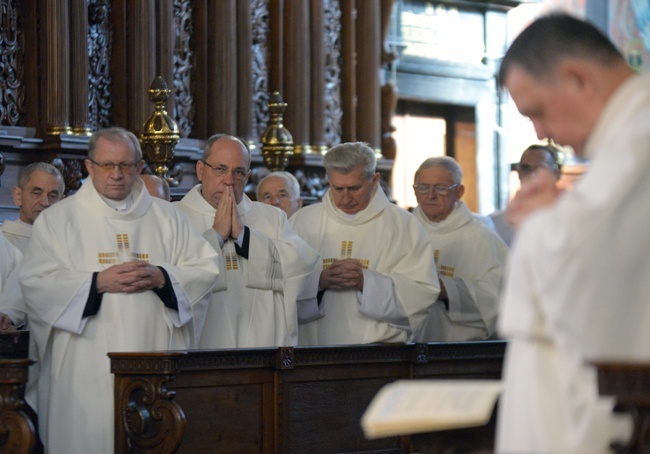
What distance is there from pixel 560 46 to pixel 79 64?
7.80 m

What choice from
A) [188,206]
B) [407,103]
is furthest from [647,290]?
[407,103]

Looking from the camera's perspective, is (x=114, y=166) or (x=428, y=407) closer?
(x=428, y=407)

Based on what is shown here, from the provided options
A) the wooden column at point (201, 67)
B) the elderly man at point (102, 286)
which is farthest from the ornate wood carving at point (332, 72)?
the elderly man at point (102, 286)

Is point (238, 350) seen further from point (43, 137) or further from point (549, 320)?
point (43, 137)

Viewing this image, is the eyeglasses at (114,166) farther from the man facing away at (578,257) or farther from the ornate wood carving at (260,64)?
the ornate wood carving at (260,64)

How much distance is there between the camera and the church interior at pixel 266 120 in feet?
19.5

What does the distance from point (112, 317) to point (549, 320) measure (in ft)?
13.8

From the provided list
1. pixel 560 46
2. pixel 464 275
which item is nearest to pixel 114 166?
pixel 464 275

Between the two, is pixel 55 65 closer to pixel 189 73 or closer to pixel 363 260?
pixel 189 73

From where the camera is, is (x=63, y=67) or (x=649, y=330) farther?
(x=63, y=67)

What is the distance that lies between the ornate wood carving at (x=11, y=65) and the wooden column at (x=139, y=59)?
1.03m

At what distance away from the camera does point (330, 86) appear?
1257cm

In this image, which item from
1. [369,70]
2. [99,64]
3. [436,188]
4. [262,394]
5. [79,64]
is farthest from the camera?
[369,70]

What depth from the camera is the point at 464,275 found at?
8.46 metres
